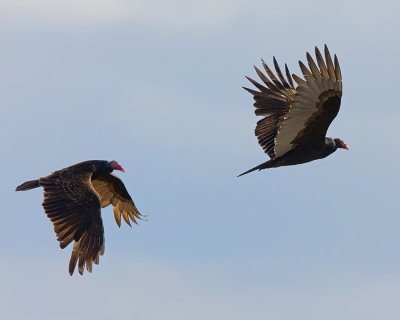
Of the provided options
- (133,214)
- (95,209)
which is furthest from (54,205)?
(133,214)

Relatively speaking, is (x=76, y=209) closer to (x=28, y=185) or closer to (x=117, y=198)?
(x=28, y=185)

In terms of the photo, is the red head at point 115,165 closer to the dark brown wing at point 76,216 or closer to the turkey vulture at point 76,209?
the turkey vulture at point 76,209

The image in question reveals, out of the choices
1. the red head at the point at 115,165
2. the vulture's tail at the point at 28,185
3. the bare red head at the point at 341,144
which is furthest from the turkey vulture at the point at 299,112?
the vulture's tail at the point at 28,185

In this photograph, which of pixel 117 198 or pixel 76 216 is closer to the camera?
pixel 76 216

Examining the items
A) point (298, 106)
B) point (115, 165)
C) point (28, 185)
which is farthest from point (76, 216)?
point (298, 106)

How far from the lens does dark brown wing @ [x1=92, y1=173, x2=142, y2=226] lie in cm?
2703

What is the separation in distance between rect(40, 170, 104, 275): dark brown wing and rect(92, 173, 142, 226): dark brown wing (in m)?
2.45

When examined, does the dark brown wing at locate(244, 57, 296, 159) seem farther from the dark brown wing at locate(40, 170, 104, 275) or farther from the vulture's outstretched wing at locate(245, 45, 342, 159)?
the dark brown wing at locate(40, 170, 104, 275)

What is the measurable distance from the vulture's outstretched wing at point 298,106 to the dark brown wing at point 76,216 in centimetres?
331

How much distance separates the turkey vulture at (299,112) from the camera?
23188 millimetres

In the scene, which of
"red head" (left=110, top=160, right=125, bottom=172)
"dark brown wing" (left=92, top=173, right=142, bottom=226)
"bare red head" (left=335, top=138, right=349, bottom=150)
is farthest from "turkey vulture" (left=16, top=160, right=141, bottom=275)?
"bare red head" (left=335, top=138, right=349, bottom=150)

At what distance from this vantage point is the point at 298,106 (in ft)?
78.0

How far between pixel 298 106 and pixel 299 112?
0.15 m

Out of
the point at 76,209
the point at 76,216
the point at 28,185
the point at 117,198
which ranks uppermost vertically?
the point at 117,198
